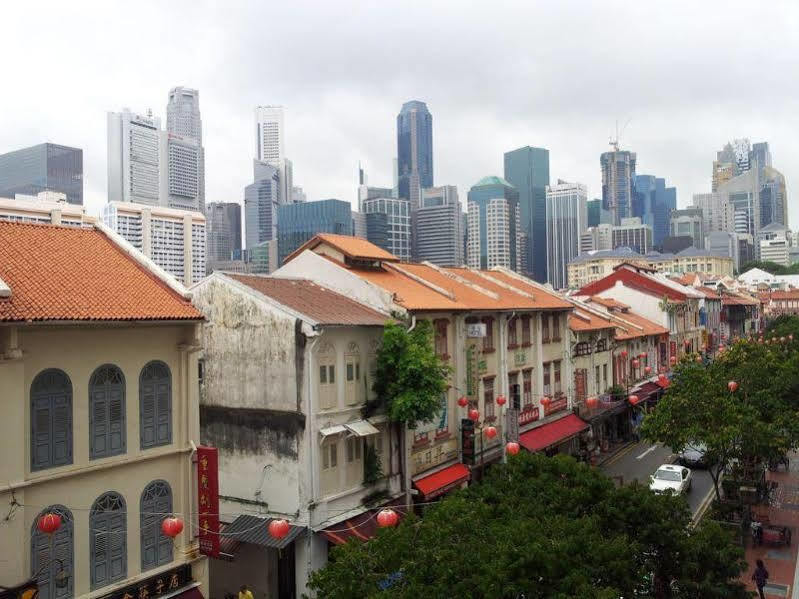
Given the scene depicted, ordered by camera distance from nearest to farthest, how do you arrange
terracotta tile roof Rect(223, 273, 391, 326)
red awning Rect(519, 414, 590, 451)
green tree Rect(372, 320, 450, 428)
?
terracotta tile roof Rect(223, 273, 391, 326) < green tree Rect(372, 320, 450, 428) < red awning Rect(519, 414, 590, 451)

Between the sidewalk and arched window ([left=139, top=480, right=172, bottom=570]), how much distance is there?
659 inches

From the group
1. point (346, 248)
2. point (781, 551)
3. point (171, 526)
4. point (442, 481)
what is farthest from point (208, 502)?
point (781, 551)

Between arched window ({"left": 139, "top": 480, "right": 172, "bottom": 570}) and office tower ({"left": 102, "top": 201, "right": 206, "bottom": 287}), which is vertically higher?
office tower ({"left": 102, "top": 201, "right": 206, "bottom": 287})

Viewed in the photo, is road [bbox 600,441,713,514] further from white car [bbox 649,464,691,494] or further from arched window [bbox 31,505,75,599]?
arched window [bbox 31,505,75,599]

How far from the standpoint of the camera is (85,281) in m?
16.9

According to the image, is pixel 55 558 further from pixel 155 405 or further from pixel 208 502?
pixel 155 405

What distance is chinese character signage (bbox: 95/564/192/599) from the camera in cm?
1623

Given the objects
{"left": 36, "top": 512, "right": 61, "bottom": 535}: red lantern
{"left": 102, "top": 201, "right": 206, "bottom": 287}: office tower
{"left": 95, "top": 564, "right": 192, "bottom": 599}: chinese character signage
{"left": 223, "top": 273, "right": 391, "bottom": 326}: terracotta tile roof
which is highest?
{"left": 102, "top": 201, "right": 206, "bottom": 287}: office tower

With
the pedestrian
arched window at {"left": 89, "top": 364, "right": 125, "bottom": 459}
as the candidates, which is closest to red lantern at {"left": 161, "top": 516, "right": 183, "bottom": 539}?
arched window at {"left": 89, "top": 364, "right": 125, "bottom": 459}

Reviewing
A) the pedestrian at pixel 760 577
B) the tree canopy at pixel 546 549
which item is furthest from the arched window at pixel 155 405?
the pedestrian at pixel 760 577

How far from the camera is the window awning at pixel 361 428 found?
73.0 feet

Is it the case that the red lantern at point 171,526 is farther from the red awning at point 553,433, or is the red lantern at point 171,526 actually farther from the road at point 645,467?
the road at point 645,467

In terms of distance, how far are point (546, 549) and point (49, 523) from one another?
9.50 metres

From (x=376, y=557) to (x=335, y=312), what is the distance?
11.5 m
